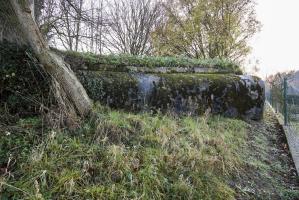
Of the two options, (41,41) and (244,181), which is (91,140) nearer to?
(41,41)

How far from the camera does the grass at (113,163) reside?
2.94 m

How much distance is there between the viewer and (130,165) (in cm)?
344

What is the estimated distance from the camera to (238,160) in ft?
15.2

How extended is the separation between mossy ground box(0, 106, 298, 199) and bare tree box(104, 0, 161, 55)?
586 inches

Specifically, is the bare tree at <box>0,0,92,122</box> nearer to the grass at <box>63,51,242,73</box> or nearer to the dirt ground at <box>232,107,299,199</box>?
the grass at <box>63,51,242,73</box>

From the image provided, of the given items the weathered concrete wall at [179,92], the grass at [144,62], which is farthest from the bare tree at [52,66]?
the grass at [144,62]

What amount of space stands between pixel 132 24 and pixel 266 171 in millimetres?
16223

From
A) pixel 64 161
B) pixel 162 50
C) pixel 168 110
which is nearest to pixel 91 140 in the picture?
pixel 64 161

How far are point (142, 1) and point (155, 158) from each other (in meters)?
17.2

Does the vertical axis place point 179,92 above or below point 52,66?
below

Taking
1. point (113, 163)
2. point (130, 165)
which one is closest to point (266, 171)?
point (130, 165)

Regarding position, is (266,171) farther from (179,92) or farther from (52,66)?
(52,66)

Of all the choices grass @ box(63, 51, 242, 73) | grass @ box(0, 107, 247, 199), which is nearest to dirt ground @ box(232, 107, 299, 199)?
grass @ box(0, 107, 247, 199)

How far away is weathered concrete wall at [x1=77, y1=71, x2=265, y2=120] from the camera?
239 inches
